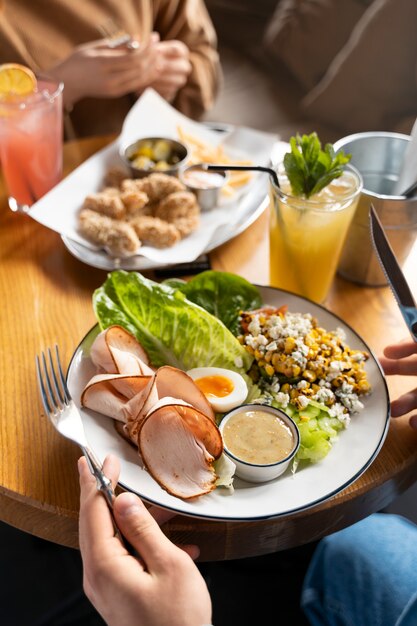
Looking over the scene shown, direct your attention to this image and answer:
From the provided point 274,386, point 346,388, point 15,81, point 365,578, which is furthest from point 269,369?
point 15,81

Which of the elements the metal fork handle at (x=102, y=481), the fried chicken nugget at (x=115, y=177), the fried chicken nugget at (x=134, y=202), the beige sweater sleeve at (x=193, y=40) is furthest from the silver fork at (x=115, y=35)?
the metal fork handle at (x=102, y=481)

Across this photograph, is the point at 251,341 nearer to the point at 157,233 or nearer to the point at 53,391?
the point at 53,391

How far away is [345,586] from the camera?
1301mm

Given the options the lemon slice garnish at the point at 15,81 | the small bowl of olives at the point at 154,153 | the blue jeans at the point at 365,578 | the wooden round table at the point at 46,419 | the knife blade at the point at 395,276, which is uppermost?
the knife blade at the point at 395,276

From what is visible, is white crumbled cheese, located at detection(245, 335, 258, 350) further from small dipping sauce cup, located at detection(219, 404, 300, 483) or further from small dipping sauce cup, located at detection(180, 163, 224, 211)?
small dipping sauce cup, located at detection(180, 163, 224, 211)

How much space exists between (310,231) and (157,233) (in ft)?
1.38

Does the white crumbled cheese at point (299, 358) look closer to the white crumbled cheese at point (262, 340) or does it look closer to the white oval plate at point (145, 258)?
the white crumbled cheese at point (262, 340)

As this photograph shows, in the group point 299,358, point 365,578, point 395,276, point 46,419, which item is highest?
point 395,276

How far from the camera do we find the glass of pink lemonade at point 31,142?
67.6 inches

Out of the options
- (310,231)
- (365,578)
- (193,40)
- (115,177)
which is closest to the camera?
(365,578)

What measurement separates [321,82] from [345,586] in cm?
238

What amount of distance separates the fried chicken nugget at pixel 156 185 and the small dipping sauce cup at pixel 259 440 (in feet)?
2.66

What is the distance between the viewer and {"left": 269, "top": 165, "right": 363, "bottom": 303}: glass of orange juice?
1393mm

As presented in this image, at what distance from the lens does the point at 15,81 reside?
1.72 m
